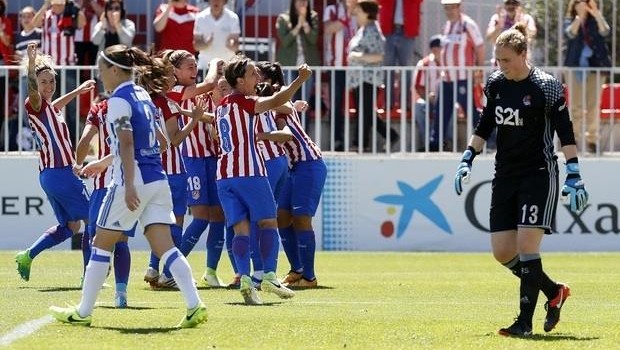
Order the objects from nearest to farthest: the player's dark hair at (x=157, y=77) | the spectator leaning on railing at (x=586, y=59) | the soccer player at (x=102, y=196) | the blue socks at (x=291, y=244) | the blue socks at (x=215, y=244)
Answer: the player's dark hair at (x=157, y=77), the soccer player at (x=102, y=196), the blue socks at (x=215, y=244), the blue socks at (x=291, y=244), the spectator leaning on railing at (x=586, y=59)

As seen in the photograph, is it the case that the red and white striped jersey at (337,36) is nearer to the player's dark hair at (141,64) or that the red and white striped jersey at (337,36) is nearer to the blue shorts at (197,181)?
the blue shorts at (197,181)

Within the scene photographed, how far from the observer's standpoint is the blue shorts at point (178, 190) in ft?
45.2

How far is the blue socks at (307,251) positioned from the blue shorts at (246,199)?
1712 millimetres

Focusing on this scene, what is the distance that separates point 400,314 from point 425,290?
254 cm

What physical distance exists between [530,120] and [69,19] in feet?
37.7

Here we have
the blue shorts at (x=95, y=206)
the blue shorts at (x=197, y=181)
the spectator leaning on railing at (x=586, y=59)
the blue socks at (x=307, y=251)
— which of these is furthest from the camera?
the spectator leaning on railing at (x=586, y=59)

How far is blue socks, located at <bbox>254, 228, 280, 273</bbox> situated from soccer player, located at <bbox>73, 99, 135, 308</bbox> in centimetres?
133

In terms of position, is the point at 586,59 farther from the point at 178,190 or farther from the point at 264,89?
the point at 178,190

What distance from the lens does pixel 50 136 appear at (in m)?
14.2

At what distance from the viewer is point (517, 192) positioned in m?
10.3

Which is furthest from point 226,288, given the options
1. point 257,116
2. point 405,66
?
point 405,66

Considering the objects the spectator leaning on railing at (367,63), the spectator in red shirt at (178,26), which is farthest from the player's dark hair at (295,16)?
the spectator in red shirt at (178,26)

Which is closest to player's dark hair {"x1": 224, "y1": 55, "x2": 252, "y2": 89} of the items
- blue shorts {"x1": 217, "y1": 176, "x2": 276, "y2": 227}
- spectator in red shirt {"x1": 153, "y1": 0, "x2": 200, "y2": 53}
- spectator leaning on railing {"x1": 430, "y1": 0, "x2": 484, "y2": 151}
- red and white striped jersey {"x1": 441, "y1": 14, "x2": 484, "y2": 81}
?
blue shorts {"x1": 217, "y1": 176, "x2": 276, "y2": 227}

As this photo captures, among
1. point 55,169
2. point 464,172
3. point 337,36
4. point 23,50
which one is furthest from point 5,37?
point 464,172
